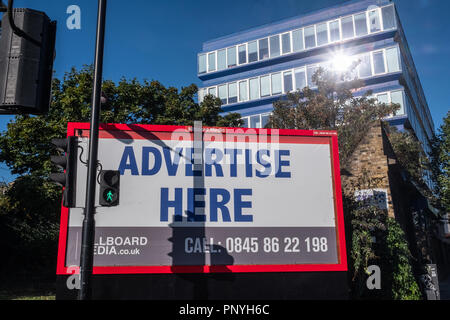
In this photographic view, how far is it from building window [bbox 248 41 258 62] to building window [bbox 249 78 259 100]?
8.98 ft

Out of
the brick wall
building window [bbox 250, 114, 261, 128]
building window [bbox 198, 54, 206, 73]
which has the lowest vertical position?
the brick wall

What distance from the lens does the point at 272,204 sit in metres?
8.91

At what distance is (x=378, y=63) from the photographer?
45125mm

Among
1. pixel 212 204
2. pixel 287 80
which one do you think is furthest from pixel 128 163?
pixel 287 80

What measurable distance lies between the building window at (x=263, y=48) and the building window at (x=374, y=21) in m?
12.7

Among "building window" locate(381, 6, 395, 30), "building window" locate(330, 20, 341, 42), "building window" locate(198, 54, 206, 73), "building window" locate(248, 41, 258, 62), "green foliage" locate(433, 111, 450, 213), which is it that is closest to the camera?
"green foliage" locate(433, 111, 450, 213)

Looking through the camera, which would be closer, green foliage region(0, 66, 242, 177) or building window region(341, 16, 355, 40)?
green foliage region(0, 66, 242, 177)

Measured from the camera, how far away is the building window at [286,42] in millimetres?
50784

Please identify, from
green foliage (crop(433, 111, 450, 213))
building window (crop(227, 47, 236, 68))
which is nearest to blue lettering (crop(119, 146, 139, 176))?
green foliage (crop(433, 111, 450, 213))

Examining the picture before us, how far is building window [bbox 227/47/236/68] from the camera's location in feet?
176

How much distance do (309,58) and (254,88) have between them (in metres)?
7.69

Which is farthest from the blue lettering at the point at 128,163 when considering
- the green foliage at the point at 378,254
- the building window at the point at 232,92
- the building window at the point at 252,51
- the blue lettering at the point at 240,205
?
the building window at the point at 252,51

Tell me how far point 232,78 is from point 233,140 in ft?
150

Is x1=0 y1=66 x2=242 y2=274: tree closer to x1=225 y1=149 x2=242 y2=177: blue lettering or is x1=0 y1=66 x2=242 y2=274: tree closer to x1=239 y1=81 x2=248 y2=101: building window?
x1=225 y1=149 x2=242 y2=177: blue lettering
